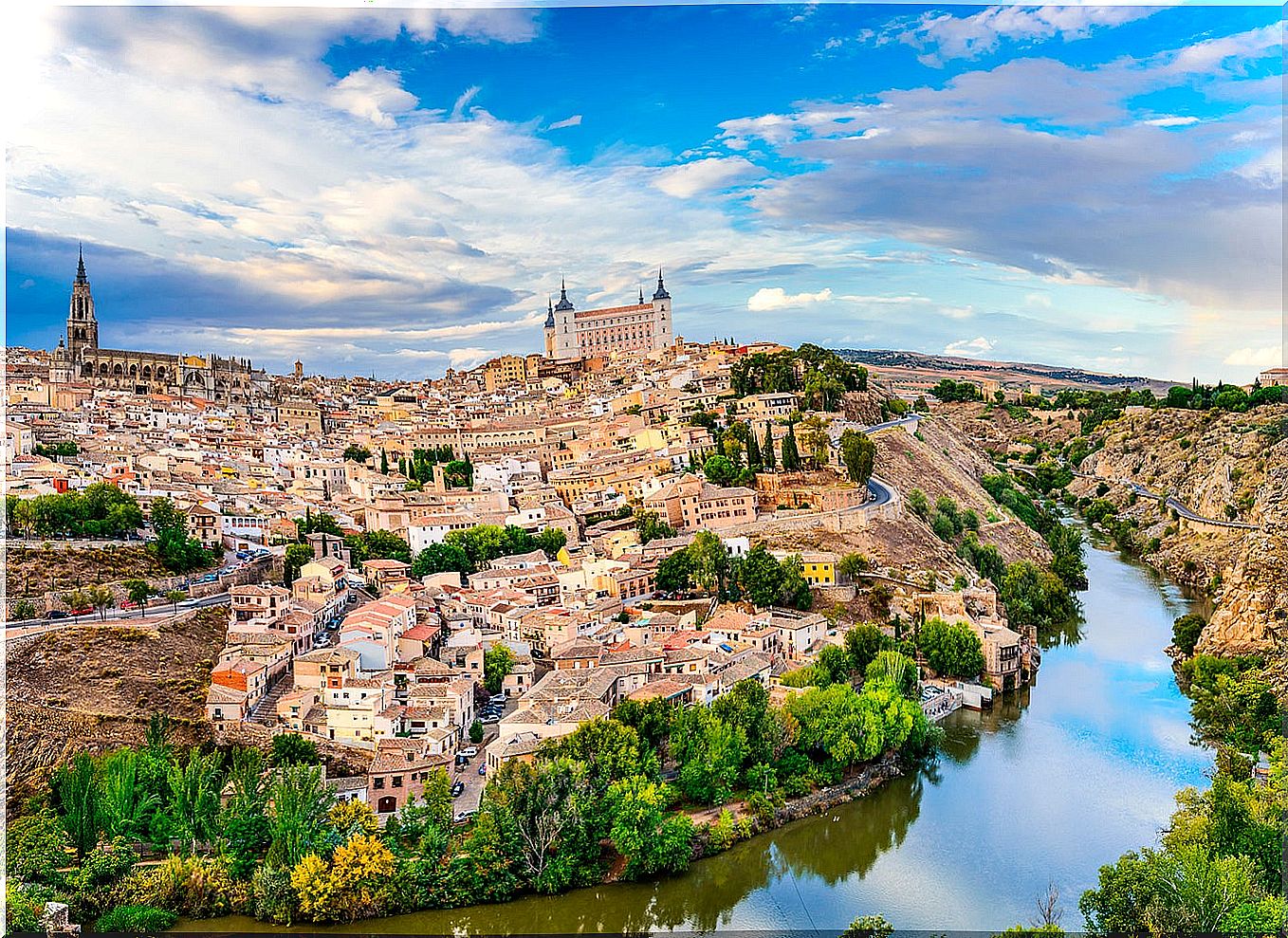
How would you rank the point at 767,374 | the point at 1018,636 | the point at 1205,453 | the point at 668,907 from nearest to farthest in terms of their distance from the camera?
the point at 668,907
the point at 1018,636
the point at 767,374
the point at 1205,453

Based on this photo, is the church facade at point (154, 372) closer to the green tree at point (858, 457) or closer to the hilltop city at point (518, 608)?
the hilltop city at point (518, 608)

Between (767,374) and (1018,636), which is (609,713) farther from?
(767,374)

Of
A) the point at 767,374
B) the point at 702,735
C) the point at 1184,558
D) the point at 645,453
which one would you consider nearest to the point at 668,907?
the point at 702,735

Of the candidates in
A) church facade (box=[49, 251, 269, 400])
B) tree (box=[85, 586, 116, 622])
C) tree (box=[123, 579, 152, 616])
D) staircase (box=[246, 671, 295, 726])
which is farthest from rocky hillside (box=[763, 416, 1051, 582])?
church facade (box=[49, 251, 269, 400])

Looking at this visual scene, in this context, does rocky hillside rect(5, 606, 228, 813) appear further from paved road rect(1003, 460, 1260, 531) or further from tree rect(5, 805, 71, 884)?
paved road rect(1003, 460, 1260, 531)

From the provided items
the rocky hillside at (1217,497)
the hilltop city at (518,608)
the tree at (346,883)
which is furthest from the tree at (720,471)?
the tree at (346,883)
